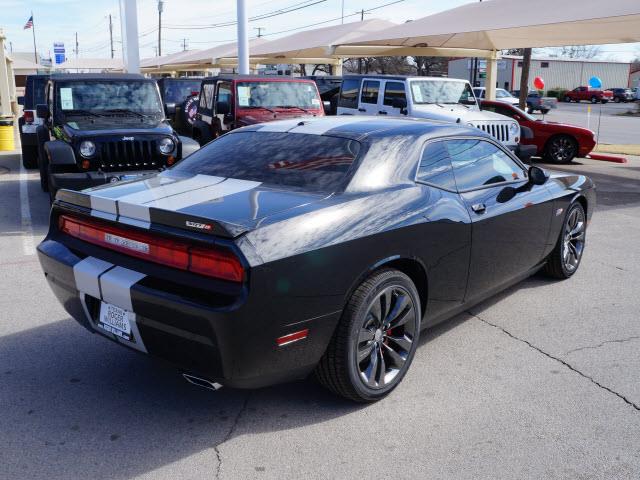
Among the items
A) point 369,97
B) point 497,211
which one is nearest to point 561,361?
point 497,211

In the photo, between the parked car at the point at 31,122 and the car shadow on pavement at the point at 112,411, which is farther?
the parked car at the point at 31,122

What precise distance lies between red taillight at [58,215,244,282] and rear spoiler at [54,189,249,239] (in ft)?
0.20

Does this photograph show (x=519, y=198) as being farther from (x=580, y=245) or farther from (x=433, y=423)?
(x=433, y=423)

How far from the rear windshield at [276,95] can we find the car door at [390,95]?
258 cm

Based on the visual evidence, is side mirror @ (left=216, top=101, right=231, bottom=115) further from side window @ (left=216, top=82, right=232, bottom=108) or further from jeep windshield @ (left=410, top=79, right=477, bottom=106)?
jeep windshield @ (left=410, top=79, right=477, bottom=106)

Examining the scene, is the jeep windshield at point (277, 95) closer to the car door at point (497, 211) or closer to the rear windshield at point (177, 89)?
the rear windshield at point (177, 89)

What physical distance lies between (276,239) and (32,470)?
60.1 inches

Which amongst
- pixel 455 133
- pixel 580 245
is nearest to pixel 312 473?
pixel 455 133

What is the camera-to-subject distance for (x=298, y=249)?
296 cm

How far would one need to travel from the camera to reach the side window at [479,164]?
4.27 m

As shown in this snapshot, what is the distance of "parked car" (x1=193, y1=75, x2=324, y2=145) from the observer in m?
11.2

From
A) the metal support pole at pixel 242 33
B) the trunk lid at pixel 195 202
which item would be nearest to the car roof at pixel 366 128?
the trunk lid at pixel 195 202

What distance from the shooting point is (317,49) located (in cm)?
2612

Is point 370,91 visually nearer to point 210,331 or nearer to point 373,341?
point 373,341
